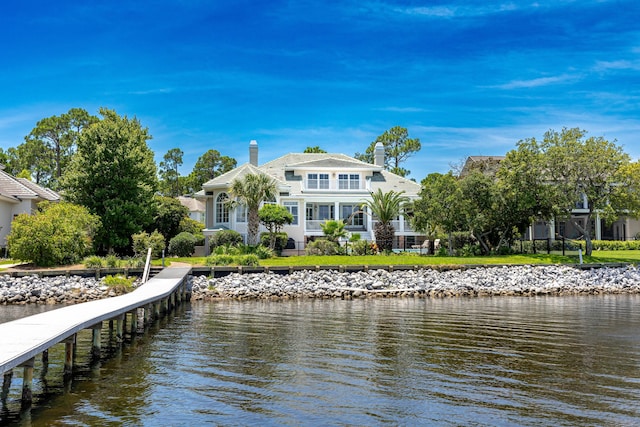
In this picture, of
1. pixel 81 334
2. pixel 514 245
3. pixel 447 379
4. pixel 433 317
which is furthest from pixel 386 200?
pixel 447 379

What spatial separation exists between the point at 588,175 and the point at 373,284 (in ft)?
53.6

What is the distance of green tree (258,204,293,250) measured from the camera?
121 feet

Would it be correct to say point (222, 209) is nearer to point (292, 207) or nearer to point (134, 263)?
point (292, 207)

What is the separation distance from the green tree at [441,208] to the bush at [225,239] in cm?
1108

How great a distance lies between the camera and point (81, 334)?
1794 centimetres

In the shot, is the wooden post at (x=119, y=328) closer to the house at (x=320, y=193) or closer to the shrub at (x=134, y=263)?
the shrub at (x=134, y=263)

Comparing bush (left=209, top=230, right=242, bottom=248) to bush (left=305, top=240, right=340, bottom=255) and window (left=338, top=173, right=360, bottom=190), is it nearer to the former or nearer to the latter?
bush (left=305, top=240, right=340, bottom=255)

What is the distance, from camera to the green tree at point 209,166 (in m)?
77.8

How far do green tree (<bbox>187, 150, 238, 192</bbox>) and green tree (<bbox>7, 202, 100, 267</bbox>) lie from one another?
45790 mm

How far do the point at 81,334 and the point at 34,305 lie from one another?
25.6 ft

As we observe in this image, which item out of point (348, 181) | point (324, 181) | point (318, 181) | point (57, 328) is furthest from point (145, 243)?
point (57, 328)

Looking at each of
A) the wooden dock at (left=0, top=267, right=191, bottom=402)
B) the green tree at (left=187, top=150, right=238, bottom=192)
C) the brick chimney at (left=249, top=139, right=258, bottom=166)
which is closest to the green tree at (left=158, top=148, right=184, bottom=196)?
the green tree at (left=187, top=150, right=238, bottom=192)

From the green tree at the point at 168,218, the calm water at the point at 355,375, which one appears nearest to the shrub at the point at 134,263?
the calm water at the point at 355,375

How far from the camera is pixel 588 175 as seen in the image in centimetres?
3678
